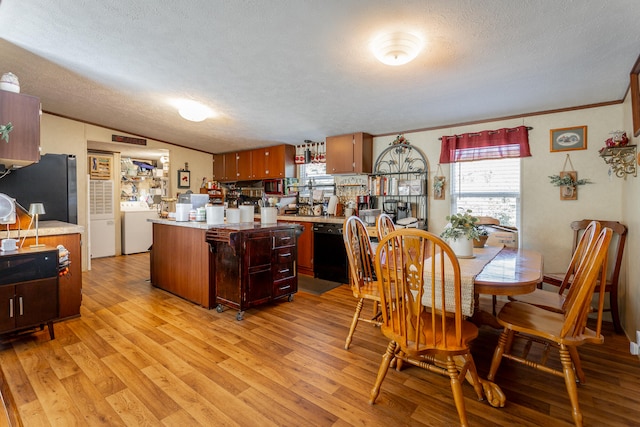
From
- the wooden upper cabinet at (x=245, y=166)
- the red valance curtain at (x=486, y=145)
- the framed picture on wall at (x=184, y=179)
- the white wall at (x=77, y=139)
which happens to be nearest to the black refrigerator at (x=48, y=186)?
the white wall at (x=77, y=139)

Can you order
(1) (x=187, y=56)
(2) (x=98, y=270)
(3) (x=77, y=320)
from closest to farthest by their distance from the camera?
1. (1) (x=187, y=56)
2. (3) (x=77, y=320)
3. (2) (x=98, y=270)

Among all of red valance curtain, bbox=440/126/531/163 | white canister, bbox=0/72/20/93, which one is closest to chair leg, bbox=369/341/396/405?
red valance curtain, bbox=440/126/531/163

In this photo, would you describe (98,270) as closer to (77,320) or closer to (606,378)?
(77,320)

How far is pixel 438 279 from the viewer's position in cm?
160

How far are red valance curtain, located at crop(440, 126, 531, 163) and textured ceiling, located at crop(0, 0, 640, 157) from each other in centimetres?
22

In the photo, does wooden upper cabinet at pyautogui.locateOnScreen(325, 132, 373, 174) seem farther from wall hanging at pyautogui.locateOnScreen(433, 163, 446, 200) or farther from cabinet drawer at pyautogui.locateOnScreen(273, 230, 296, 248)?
cabinet drawer at pyautogui.locateOnScreen(273, 230, 296, 248)

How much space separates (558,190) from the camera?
3404 millimetres

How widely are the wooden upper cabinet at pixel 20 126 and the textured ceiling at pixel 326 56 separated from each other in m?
0.60

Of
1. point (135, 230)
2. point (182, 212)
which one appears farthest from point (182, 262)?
point (135, 230)

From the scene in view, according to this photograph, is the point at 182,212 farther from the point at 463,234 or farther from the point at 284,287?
the point at 463,234

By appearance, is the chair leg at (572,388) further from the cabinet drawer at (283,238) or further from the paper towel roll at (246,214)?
the paper towel roll at (246,214)

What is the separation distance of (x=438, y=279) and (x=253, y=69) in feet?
8.20

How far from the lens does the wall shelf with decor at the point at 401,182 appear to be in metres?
4.33

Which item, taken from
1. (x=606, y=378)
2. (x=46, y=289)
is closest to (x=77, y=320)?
Answer: (x=46, y=289)
